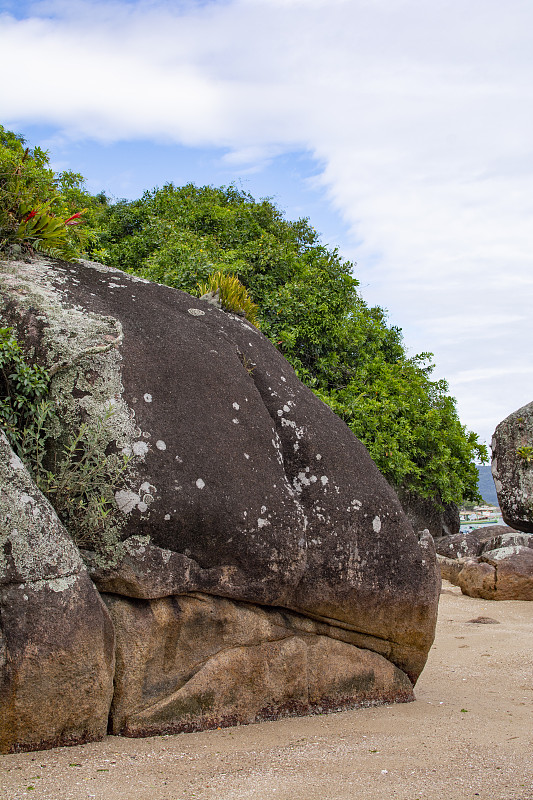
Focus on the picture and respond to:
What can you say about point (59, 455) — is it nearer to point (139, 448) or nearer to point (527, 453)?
point (139, 448)

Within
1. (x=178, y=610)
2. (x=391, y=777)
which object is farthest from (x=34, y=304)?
(x=391, y=777)

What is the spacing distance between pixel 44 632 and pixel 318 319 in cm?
1276

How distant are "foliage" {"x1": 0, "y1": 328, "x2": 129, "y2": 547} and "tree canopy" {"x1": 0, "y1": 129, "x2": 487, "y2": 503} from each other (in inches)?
354

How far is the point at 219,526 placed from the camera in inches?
222

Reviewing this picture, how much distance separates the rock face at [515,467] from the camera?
17688mm

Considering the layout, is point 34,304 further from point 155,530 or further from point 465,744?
point 465,744

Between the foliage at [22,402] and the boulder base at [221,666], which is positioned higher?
the foliage at [22,402]

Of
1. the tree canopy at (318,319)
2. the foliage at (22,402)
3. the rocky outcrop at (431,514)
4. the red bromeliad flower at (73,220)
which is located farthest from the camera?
the rocky outcrop at (431,514)

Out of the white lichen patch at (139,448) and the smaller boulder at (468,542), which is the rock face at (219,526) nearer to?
the white lichen patch at (139,448)

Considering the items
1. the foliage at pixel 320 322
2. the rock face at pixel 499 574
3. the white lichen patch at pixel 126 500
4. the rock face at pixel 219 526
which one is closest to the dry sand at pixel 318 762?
the rock face at pixel 219 526

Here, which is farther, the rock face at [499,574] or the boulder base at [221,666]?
the rock face at [499,574]

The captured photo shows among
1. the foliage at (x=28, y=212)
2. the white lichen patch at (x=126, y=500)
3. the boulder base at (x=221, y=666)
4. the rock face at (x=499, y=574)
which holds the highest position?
the foliage at (x=28, y=212)

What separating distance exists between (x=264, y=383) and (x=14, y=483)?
281cm

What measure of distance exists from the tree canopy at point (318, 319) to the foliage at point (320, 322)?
33mm
